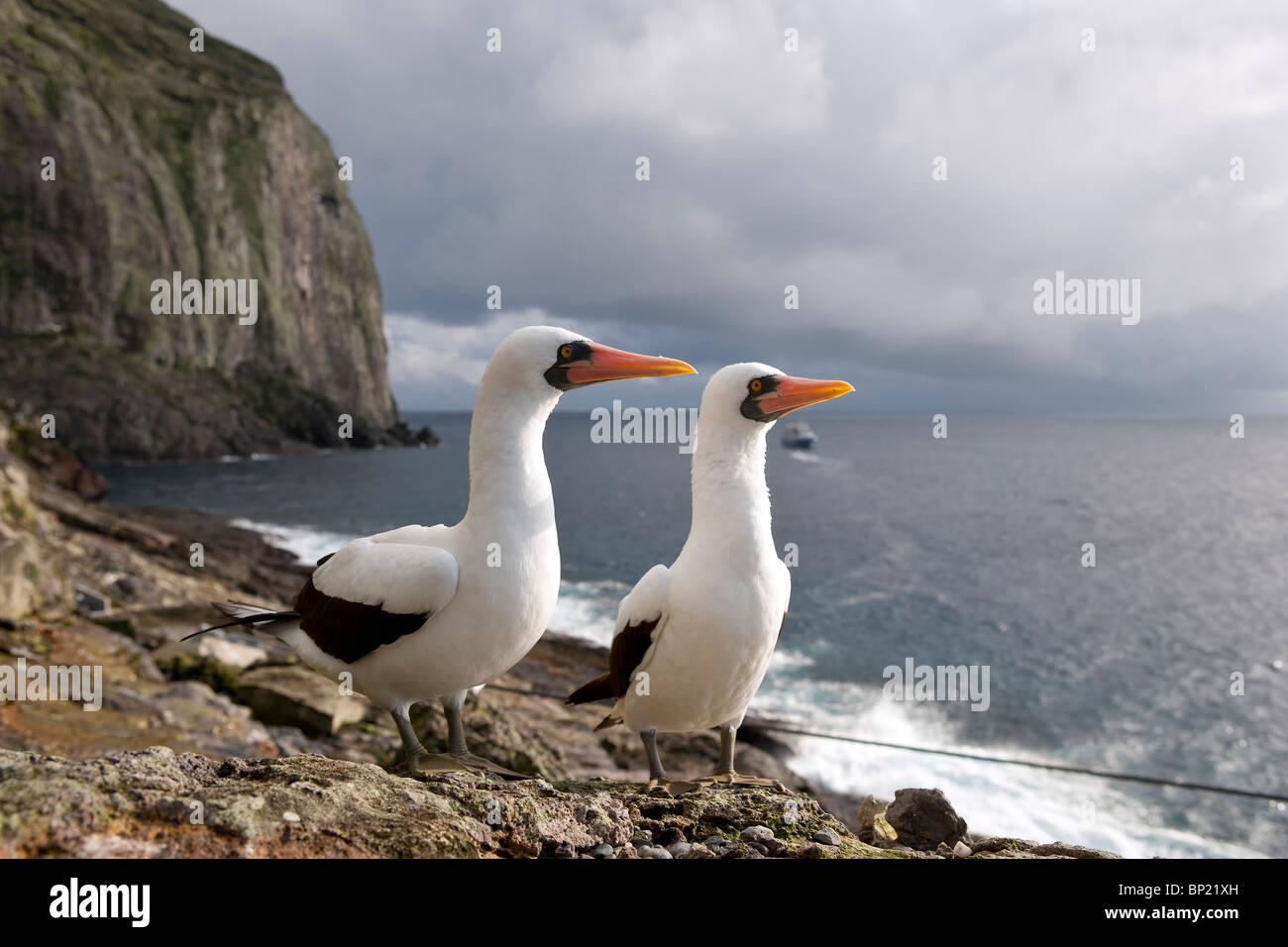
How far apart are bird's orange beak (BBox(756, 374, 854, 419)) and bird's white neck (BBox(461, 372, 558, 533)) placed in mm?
1058

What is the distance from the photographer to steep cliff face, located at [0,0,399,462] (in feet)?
241

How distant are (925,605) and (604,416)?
32.6 meters

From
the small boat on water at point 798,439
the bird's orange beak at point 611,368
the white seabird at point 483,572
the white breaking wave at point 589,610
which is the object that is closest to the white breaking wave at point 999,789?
the white breaking wave at point 589,610

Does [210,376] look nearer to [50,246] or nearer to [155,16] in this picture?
[50,246]

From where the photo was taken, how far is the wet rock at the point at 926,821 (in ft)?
12.7

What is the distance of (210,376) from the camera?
85.1 metres

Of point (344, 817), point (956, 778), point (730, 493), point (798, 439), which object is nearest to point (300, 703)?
point (730, 493)

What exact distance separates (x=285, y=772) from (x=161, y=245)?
95406 mm

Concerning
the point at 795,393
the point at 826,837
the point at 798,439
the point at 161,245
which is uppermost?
the point at 161,245

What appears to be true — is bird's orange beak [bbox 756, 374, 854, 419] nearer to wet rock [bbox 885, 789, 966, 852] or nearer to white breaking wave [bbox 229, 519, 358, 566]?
wet rock [bbox 885, 789, 966, 852]

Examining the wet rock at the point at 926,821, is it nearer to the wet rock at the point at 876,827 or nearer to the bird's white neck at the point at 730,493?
the wet rock at the point at 876,827

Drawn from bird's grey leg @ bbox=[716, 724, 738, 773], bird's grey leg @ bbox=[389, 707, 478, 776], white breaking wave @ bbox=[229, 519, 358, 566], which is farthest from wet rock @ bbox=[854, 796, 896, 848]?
white breaking wave @ bbox=[229, 519, 358, 566]

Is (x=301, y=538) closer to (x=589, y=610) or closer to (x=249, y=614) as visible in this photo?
(x=589, y=610)

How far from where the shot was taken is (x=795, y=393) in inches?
154
